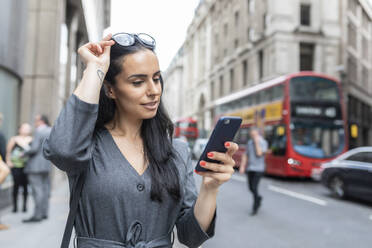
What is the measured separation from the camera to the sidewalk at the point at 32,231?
15.7 feet

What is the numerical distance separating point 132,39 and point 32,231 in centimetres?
Result: 481

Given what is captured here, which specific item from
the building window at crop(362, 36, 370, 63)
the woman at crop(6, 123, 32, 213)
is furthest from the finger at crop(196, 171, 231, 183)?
the building window at crop(362, 36, 370, 63)

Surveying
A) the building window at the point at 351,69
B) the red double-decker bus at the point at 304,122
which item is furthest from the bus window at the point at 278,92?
the building window at the point at 351,69

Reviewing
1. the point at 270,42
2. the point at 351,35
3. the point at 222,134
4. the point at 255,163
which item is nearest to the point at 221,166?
the point at 222,134

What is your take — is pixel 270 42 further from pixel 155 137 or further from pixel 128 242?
pixel 128 242

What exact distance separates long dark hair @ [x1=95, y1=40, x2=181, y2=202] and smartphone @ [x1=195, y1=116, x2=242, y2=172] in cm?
21

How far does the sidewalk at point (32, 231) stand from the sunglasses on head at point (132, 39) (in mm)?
3917

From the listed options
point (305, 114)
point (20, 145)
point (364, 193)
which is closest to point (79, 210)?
point (20, 145)

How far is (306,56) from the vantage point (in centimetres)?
2197

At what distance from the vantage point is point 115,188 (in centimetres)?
138

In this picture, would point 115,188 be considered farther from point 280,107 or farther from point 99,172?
point 280,107

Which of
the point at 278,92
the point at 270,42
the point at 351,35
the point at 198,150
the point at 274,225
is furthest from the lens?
the point at 351,35

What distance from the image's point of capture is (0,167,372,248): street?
4.94 m

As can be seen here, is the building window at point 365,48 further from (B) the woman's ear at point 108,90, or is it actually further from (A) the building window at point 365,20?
(B) the woman's ear at point 108,90
